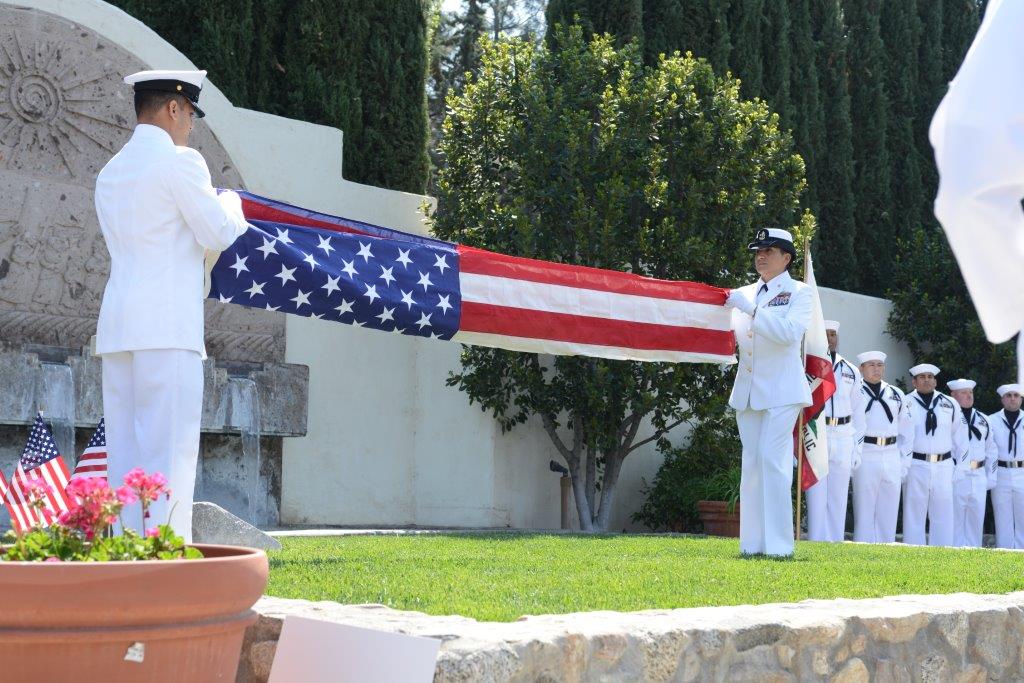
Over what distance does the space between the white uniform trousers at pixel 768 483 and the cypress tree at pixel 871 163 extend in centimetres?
1226

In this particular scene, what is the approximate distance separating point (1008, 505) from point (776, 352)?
8752 millimetres

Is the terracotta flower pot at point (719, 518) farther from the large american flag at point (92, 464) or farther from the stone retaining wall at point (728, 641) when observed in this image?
the large american flag at point (92, 464)

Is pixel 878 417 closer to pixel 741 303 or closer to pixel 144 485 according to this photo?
pixel 741 303

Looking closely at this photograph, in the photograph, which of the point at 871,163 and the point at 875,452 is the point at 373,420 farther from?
the point at 871,163

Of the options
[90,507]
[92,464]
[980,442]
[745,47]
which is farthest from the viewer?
[745,47]

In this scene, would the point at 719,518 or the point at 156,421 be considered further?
the point at 719,518

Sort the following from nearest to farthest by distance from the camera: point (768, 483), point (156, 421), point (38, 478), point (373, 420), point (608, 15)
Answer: point (156, 421) < point (38, 478) < point (768, 483) < point (373, 420) < point (608, 15)

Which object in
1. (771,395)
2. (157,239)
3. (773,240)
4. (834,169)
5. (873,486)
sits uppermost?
(834,169)

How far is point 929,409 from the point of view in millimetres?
13852

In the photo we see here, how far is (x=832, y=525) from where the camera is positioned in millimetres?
12055

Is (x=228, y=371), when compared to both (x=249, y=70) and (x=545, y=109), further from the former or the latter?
(x=249, y=70)

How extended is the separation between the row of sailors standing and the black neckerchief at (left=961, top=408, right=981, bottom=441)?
0.01 meters

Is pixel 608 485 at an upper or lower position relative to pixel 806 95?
lower

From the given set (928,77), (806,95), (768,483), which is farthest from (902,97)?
(768,483)
